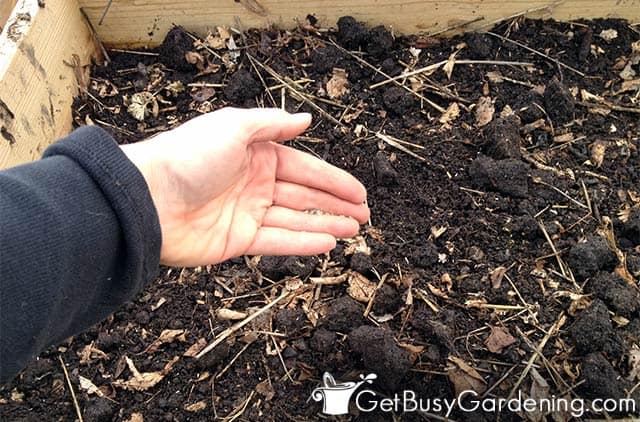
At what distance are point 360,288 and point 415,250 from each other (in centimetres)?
23

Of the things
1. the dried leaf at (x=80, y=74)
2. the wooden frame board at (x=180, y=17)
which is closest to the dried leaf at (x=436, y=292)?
the wooden frame board at (x=180, y=17)

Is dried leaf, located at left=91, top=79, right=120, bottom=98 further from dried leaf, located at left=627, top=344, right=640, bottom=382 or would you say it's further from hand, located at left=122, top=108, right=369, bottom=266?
dried leaf, located at left=627, top=344, right=640, bottom=382

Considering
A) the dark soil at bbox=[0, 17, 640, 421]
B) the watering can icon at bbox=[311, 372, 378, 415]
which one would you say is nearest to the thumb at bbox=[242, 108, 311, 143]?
the dark soil at bbox=[0, 17, 640, 421]

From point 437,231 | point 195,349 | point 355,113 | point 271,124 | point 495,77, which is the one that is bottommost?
point 195,349

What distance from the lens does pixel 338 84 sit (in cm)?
235

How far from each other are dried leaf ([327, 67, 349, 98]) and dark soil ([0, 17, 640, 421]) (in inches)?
0.8

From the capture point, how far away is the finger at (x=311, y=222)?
69.3 inches

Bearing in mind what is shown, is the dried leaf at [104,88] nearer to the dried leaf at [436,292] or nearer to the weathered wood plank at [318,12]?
the weathered wood plank at [318,12]

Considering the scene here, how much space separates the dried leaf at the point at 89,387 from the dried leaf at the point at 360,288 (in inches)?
32.2

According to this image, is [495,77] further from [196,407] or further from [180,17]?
[196,407]

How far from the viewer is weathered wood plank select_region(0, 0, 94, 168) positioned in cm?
194

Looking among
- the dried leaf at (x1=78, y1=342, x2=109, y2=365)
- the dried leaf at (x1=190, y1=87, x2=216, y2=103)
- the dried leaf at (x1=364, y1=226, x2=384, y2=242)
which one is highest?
the dried leaf at (x1=190, y1=87, x2=216, y2=103)

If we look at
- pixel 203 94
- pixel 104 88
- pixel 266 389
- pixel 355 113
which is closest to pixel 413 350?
pixel 266 389

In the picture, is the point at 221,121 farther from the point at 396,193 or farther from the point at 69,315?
the point at 396,193
